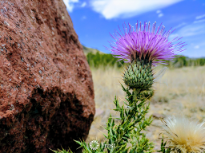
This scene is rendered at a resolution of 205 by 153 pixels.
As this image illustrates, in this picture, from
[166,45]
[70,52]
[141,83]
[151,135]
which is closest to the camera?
[141,83]

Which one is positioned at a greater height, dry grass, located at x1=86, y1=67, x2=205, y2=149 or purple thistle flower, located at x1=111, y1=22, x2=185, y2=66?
purple thistle flower, located at x1=111, y1=22, x2=185, y2=66

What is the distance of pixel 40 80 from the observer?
195cm

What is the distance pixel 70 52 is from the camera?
286 cm

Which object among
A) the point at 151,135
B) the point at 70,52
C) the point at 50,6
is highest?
the point at 50,6

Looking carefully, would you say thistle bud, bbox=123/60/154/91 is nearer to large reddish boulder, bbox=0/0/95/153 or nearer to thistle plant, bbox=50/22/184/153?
thistle plant, bbox=50/22/184/153

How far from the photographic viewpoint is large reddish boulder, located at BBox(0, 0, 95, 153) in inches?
68.3

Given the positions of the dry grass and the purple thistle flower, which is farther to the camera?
the dry grass

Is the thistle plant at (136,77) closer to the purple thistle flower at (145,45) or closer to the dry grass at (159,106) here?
the purple thistle flower at (145,45)

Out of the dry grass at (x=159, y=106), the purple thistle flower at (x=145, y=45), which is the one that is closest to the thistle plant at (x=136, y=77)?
the purple thistle flower at (x=145, y=45)

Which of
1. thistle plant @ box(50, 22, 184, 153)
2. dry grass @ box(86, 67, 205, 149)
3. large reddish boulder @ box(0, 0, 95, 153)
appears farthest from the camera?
dry grass @ box(86, 67, 205, 149)

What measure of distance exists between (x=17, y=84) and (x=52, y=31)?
1.15 meters

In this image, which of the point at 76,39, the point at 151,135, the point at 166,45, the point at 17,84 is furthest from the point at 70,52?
the point at 151,135

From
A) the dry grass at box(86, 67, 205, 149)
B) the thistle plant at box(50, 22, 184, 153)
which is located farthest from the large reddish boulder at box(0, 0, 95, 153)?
the dry grass at box(86, 67, 205, 149)

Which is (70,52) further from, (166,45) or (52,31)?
(166,45)
